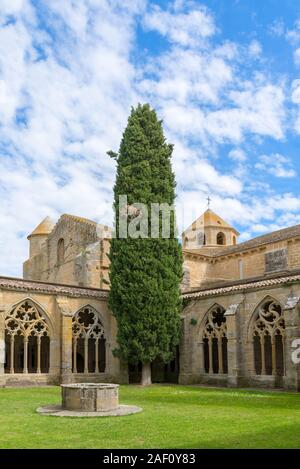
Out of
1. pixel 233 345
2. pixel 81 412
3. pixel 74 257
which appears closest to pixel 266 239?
pixel 74 257

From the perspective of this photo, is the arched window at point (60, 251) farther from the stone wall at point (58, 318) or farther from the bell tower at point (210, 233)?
the bell tower at point (210, 233)

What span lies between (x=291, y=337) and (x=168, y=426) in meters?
9.40

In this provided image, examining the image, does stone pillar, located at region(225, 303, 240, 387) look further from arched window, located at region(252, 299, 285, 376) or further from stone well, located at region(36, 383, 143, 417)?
stone well, located at region(36, 383, 143, 417)

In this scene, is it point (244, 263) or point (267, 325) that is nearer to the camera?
point (267, 325)

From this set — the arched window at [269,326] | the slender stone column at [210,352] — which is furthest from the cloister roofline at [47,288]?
the arched window at [269,326]

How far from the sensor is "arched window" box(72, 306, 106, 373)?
21906 millimetres

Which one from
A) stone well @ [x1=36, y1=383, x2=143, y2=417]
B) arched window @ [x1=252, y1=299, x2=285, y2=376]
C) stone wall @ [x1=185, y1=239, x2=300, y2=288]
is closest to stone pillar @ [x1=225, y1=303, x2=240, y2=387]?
arched window @ [x1=252, y1=299, x2=285, y2=376]

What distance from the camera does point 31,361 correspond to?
27438 mm

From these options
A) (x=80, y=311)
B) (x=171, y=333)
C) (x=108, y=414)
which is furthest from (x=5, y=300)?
(x=108, y=414)

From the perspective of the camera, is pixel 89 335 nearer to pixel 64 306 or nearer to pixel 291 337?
pixel 64 306

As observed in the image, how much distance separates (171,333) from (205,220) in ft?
58.1

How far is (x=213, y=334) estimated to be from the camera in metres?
21.5
